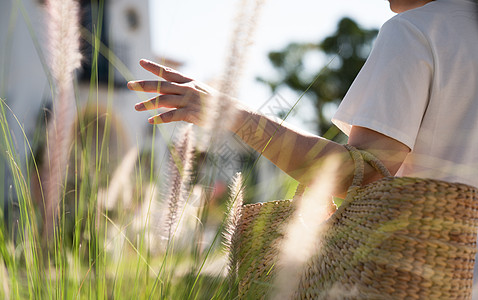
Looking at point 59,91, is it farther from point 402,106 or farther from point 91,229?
point 402,106

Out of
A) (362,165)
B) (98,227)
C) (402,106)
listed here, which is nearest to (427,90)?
(402,106)

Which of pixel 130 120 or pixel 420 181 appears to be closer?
pixel 420 181

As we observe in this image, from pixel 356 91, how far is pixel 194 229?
0.40 metres

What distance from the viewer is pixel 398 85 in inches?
30.8

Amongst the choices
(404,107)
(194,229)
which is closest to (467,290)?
(404,107)

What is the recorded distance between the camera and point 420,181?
659mm

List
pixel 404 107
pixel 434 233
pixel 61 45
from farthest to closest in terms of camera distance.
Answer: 1. pixel 61 45
2. pixel 404 107
3. pixel 434 233

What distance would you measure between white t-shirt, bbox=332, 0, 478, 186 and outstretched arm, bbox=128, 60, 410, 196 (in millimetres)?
33

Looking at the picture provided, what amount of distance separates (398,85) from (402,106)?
0.12 ft

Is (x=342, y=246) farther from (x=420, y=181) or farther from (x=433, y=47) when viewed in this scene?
(x=433, y=47)

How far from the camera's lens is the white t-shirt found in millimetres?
783

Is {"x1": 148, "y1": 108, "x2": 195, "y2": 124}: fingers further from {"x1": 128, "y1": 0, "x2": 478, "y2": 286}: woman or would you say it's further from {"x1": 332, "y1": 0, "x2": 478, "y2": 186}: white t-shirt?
{"x1": 332, "y1": 0, "x2": 478, "y2": 186}: white t-shirt

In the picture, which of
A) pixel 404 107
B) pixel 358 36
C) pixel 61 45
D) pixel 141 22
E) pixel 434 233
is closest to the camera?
pixel 434 233

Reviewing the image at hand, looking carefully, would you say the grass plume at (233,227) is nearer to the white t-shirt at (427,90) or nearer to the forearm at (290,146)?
the forearm at (290,146)
